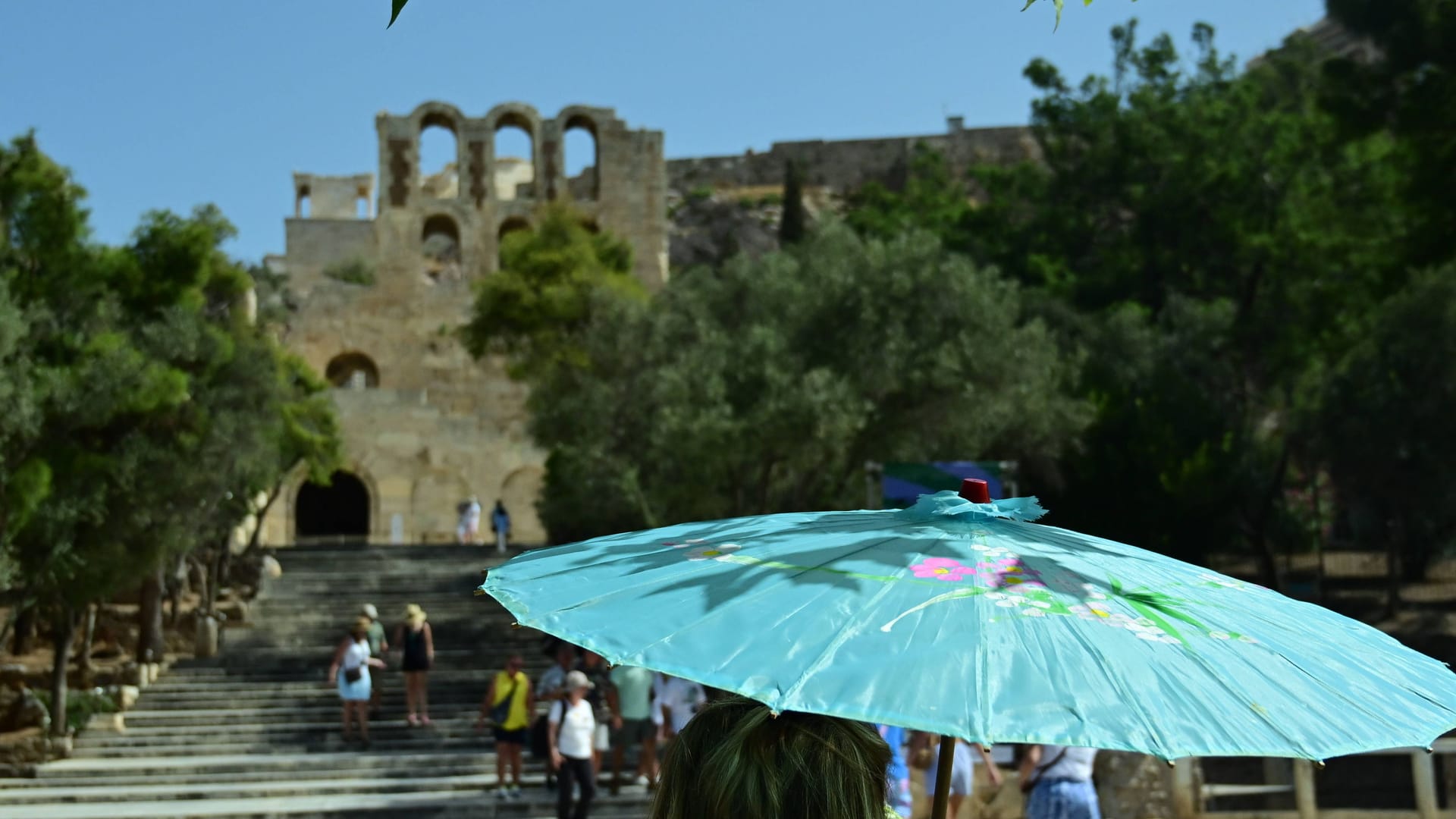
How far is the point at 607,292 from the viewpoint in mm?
32250

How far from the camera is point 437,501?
39.6 metres

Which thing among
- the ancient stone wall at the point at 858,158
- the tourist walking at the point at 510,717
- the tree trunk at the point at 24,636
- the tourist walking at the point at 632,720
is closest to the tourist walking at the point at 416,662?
the tourist walking at the point at 510,717

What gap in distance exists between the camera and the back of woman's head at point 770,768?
247 centimetres

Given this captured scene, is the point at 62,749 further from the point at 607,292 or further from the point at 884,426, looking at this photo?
the point at 607,292

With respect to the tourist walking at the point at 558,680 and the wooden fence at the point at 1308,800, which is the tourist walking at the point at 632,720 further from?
the wooden fence at the point at 1308,800

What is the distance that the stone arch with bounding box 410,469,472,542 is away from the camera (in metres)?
39.4

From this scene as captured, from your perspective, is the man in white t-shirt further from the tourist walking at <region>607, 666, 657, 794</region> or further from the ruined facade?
the ruined facade

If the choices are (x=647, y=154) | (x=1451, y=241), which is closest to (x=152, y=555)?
(x=1451, y=241)

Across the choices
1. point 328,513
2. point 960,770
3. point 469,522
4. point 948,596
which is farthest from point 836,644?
point 328,513

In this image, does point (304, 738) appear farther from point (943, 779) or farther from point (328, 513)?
point (328, 513)

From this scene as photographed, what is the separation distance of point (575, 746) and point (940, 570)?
32.9 feet

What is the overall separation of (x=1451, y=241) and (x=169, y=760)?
68.9ft

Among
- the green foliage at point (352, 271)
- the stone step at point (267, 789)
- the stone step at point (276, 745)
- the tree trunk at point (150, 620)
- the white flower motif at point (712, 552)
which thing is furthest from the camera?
the green foliage at point (352, 271)

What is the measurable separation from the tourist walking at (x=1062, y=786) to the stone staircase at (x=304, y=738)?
6239mm
